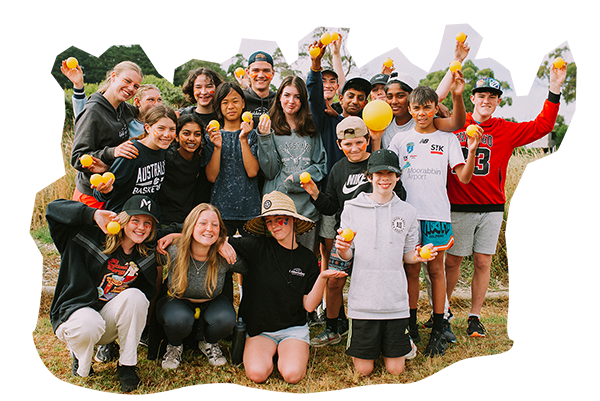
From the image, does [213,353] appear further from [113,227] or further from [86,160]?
[86,160]

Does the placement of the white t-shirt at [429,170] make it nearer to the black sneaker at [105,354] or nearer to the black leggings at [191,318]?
the black leggings at [191,318]

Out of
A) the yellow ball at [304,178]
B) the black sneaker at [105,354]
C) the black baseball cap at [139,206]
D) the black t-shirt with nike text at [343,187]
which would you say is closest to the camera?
the black baseball cap at [139,206]

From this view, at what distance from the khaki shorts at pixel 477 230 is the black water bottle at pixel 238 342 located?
9.39 ft

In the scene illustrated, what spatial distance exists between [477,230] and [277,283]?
2744 mm

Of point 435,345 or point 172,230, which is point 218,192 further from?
point 435,345

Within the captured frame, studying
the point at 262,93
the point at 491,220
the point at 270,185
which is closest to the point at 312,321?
the point at 270,185

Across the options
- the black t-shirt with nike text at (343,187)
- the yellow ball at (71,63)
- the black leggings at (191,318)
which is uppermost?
the yellow ball at (71,63)

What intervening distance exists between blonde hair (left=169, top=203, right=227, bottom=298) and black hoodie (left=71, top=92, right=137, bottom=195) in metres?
1.13

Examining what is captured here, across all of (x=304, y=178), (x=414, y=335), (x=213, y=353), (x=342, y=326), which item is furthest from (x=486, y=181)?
(x=213, y=353)

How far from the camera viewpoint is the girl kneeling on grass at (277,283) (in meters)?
4.20

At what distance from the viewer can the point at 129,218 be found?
401cm

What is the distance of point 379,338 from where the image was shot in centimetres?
415

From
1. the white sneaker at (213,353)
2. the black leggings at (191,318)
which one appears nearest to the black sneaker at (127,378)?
the black leggings at (191,318)

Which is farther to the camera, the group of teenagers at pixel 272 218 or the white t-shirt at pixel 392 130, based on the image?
the white t-shirt at pixel 392 130
